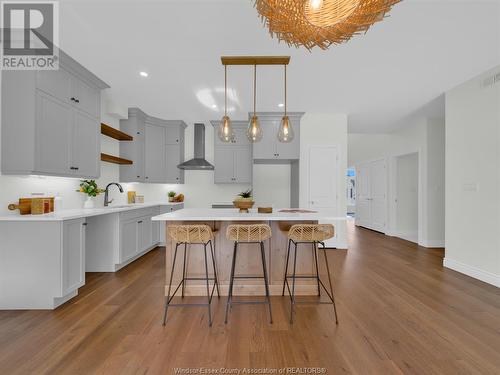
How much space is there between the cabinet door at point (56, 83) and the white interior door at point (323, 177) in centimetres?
408

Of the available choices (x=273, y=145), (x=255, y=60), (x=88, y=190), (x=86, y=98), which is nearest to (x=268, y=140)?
(x=273, y=145)

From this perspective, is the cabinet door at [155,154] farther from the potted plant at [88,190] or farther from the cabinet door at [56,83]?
the cabinet door at [56,83]

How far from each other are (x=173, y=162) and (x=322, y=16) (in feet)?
14.9

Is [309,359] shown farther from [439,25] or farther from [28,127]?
[28,127]

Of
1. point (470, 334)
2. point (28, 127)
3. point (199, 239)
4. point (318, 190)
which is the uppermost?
point (28, 127)

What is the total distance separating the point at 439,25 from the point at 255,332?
3336mm

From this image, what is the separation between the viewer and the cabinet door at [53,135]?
8.36 feet

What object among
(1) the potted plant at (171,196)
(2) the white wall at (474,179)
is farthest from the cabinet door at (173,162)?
(2) the white wall at (474,179)

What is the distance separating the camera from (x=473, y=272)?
Answer: 336 cm

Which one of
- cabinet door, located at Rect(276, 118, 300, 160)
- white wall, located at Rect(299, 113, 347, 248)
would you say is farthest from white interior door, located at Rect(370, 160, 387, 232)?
cabinet door, located at Rect(276, 118, 300, 160)

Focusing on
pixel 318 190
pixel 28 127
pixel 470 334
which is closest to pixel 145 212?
pixel 28 127

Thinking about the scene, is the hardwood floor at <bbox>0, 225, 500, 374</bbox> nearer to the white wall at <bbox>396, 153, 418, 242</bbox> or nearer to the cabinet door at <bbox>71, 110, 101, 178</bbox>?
the cabinet door at <bbox>71, 110, 101, 178</bbox>

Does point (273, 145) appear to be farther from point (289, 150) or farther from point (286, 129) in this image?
point (286, 129)

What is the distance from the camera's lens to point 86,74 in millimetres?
3131
